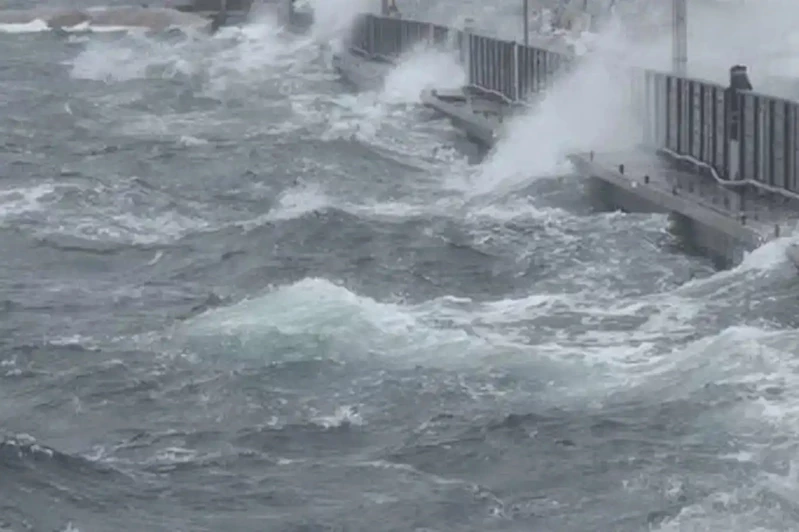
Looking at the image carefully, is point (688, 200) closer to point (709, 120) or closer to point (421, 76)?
point (709, 120)

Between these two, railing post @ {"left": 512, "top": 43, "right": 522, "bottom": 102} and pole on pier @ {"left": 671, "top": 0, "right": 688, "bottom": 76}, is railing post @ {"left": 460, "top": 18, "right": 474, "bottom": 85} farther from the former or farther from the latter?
pole on pier @ {"left": 671, "top": 0, "right": 688, "bottom": 76}

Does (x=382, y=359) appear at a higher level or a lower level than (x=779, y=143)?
lower

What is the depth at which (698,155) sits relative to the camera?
32.1m

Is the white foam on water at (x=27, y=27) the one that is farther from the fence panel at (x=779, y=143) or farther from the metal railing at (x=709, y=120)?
the fence panel at (x=779, y=143)

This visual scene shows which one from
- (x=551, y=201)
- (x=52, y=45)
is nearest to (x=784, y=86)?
(x=551, y=201)

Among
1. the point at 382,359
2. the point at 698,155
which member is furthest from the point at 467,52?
the point at 382,359

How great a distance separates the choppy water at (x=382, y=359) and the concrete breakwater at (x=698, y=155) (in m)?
0.54

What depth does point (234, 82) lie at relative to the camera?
65438 millimetres

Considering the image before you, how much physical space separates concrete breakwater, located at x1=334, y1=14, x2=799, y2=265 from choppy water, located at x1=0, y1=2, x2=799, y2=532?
1.79ft

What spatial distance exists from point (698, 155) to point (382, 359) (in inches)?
451

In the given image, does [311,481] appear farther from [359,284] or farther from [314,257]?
[314,257]

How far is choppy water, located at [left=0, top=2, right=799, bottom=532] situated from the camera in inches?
704

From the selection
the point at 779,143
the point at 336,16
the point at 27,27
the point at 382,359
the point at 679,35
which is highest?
the point at 679,35

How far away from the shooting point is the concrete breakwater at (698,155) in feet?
90.5
